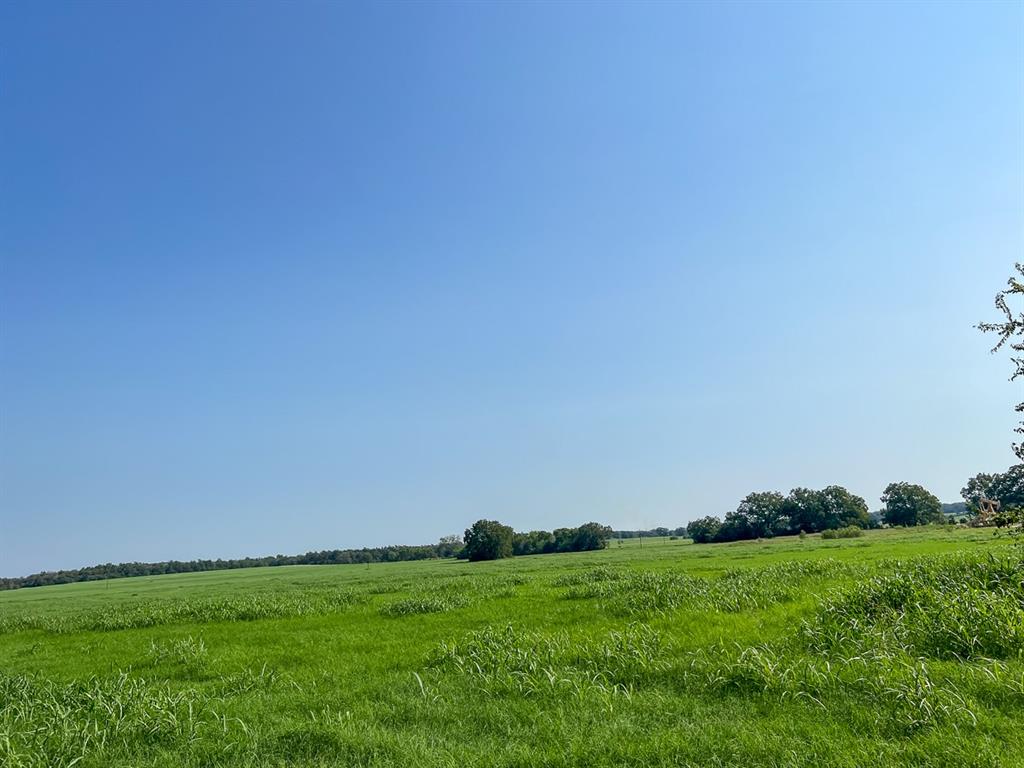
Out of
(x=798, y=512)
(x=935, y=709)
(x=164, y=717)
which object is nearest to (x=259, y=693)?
(x=164, y=717)

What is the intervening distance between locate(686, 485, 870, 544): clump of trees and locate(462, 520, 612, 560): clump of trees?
24.2m

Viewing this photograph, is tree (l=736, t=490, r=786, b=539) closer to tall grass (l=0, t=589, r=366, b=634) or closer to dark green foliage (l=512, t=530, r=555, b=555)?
dark green foliage (l=512, t=530, r=555, b=555)

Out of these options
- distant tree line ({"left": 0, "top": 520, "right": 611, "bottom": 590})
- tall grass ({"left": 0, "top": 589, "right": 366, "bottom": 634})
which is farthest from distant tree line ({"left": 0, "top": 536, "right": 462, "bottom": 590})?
tall grass ({"left": 0, "top": 589, "right": 366, "bottom": 634})

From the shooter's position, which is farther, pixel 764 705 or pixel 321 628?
pixel 321 628

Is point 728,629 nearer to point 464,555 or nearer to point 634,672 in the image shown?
point 634,672

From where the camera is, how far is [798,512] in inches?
4838

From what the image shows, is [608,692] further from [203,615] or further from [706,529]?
[706,529]

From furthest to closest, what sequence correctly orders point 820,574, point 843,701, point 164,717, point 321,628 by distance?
point 820,574 < point 321,628 < point 164,717 < point 843,701

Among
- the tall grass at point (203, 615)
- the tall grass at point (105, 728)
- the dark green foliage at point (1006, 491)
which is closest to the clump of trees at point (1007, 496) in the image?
the dark green foliage at point (1006, 491)

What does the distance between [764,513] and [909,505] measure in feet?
85.4

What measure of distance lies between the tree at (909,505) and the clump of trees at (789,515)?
4.96 metres

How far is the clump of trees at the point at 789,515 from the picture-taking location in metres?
117

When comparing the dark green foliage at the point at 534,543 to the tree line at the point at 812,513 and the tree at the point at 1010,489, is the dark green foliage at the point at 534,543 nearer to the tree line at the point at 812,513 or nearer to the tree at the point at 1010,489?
the tree line at the point at 812,513

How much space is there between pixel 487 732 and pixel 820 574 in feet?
64.1
